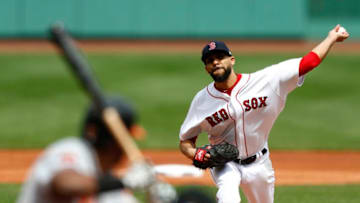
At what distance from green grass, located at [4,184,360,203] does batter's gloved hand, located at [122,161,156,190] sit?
450cm

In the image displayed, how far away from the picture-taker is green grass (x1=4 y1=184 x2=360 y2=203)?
27.6ft

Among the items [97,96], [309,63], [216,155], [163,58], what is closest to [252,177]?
[216,155]

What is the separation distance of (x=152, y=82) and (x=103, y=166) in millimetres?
18370

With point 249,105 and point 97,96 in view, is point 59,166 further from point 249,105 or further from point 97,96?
point 249,105

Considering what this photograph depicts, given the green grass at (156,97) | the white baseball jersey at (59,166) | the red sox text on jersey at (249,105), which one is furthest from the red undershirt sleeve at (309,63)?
the green grass at (156,97)

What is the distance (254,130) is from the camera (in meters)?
6.31

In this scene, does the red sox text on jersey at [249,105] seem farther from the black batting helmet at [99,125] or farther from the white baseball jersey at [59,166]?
the white baseball jersey at [59,166]

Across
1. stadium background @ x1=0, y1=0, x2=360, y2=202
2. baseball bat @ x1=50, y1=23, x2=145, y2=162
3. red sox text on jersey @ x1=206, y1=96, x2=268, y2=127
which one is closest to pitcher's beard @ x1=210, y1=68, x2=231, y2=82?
red sox text on jersey @ x1=206, y1=96, x2=268, y2=127

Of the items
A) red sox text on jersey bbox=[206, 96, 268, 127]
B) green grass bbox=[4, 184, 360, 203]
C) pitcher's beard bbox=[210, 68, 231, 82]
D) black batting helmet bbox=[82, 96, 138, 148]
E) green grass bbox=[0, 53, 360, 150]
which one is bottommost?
green grass bbox=[4, 184, 360, 203]

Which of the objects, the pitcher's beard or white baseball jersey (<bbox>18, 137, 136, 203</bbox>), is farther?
the pitcher's beard

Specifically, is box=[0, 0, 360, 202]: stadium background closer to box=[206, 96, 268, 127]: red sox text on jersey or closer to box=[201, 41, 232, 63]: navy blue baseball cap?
box=[206, 96, 268, 127]: red sox text on jersey

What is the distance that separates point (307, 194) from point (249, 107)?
126 inches

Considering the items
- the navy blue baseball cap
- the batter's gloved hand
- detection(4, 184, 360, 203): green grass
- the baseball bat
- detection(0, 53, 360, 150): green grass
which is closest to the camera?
the baseball bat

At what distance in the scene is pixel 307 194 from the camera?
9.01 metres
